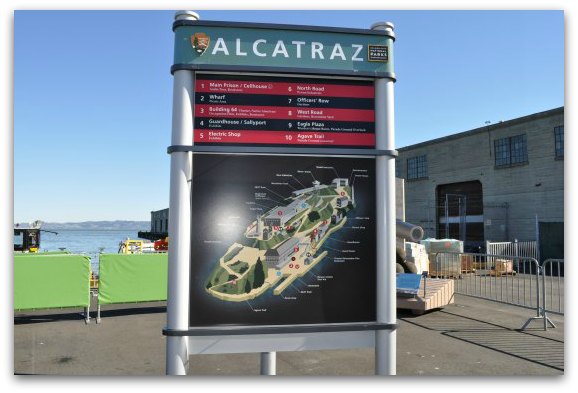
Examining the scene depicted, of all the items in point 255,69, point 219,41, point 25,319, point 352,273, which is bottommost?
point 25,319

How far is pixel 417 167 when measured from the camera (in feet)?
142

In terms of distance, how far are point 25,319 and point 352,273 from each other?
348 inches

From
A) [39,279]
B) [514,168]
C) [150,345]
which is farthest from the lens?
[514,168]

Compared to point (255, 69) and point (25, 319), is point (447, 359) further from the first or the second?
point (25, 319)

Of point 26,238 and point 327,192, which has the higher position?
point 327,192

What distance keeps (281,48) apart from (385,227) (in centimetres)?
212

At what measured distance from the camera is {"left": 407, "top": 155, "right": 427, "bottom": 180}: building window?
42.4 meters

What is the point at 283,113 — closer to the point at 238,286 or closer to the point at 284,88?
the point at 284,88

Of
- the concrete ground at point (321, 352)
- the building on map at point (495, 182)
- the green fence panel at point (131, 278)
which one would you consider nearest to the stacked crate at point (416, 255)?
the concrete ground at point (321, 352)

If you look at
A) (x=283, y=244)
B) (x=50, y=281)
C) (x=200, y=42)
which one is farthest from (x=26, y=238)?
(x=283, y=244)

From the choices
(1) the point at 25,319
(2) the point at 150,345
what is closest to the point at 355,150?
(2) the point at 150,345

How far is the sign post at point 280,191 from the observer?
429 centimetres

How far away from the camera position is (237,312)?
433 cm

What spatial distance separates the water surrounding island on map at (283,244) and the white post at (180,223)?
1.01 feet
